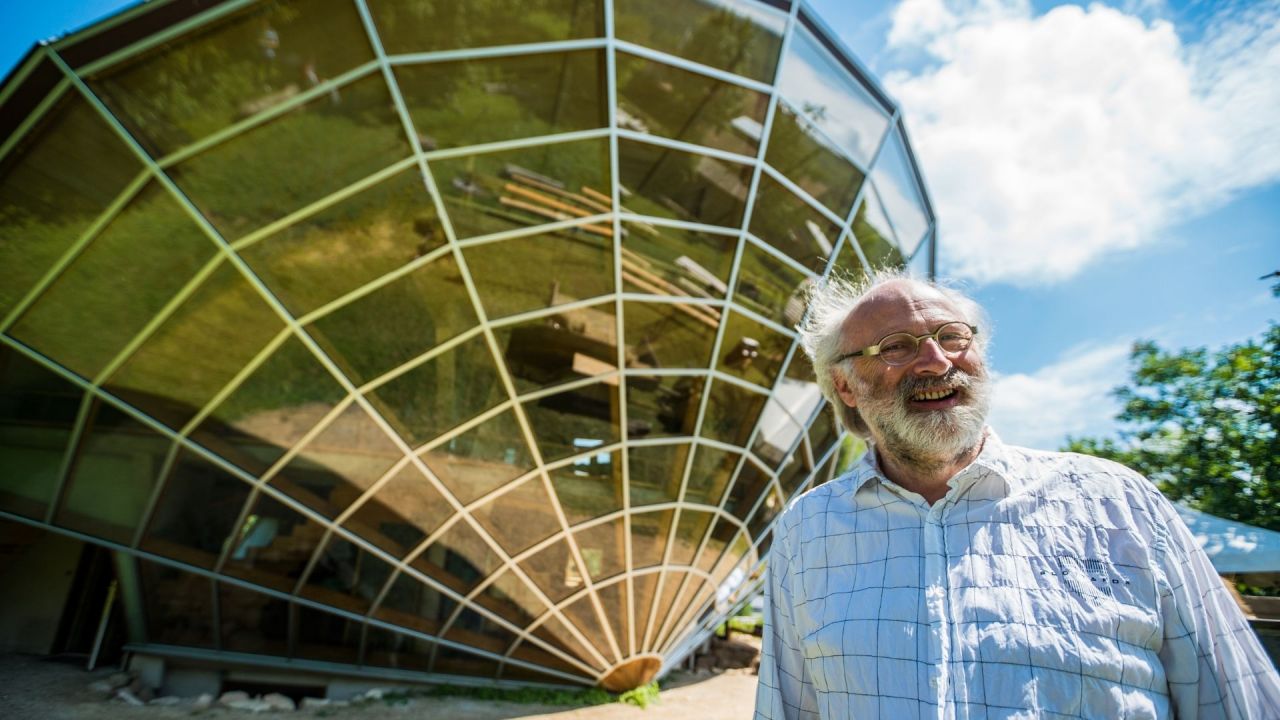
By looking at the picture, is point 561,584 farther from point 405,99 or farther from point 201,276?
point 405,99

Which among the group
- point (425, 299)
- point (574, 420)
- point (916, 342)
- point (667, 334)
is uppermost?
point (667, 334)

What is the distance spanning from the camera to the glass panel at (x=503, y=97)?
24.7 ft

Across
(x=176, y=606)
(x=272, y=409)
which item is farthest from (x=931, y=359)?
(x=176, y=606)

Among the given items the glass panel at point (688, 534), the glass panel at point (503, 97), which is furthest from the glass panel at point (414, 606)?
the glass panel at point (503, 97)

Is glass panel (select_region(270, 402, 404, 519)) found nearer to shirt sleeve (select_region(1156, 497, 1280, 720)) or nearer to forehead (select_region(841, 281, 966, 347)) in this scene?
forehead (select_region(841, 281, 966, 347))

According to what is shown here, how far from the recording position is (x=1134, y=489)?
7.20ft

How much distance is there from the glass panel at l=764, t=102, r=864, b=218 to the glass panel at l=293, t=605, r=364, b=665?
10621 millimetres

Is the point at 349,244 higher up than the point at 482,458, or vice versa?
the point at 349,244

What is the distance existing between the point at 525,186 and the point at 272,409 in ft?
15.3

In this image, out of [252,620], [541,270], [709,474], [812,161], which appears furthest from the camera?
[252,620]

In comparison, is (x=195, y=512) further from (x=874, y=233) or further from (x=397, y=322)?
(x=874, y=233)

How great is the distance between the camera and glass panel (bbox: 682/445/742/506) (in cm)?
1033

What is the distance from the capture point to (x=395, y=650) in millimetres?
11312

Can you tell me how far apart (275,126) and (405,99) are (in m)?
1.51
